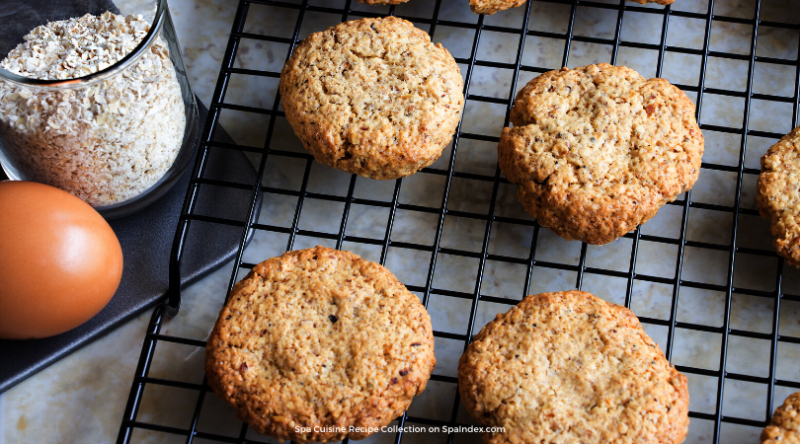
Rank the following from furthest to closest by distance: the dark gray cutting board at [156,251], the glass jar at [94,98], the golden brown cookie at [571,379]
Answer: the dark gray cutting board at [156,251]
the glass jar at [94,98]
the golden brown cookie at [571,379]

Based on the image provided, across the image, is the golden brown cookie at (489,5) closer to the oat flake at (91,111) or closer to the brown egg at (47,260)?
the oat flake at (91,111)

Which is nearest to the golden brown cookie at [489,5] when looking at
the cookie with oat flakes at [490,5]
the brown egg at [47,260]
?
the cookie with oat flakes at [490,5]

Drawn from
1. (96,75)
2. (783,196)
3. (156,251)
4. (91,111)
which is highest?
A: (96,75)

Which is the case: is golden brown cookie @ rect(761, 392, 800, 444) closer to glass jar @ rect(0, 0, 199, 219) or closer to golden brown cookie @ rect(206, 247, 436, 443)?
golden brown cookie @ rect(206, 247, 436, 443)

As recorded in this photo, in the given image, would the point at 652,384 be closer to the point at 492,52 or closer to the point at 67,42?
the point at 492,52

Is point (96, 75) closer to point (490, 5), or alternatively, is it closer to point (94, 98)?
point (94, 98)

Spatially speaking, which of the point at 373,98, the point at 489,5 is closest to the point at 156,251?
the point at 373,98
